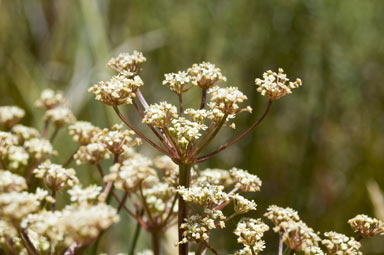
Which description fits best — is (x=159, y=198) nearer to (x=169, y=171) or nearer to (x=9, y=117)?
(x=169, y=171)

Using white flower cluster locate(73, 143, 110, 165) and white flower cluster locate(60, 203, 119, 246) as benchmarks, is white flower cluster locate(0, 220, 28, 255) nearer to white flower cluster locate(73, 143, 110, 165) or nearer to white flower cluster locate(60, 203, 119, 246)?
white flower cluster locate(60, 203, 119, 246)

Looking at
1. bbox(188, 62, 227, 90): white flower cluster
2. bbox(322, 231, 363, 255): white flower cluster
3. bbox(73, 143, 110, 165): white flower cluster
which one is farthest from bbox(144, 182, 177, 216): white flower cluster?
bbox(322, 231, 363, 255): white flower cluster

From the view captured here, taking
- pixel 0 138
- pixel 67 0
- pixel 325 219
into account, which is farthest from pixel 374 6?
pixel 0 138

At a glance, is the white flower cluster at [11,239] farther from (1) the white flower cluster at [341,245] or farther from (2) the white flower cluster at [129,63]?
(1) the white flower cluster at [341,245]

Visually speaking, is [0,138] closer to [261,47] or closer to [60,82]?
[261,47]

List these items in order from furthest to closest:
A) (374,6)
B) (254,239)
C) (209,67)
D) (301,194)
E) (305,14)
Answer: (374,6), (305,14), (301,194), (209,67), (254,239)

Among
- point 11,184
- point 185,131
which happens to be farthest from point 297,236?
point 11,184

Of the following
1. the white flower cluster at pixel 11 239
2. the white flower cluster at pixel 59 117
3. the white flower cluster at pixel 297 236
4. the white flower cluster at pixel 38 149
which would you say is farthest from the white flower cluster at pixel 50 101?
the white flower cluster at pixel 297 236
